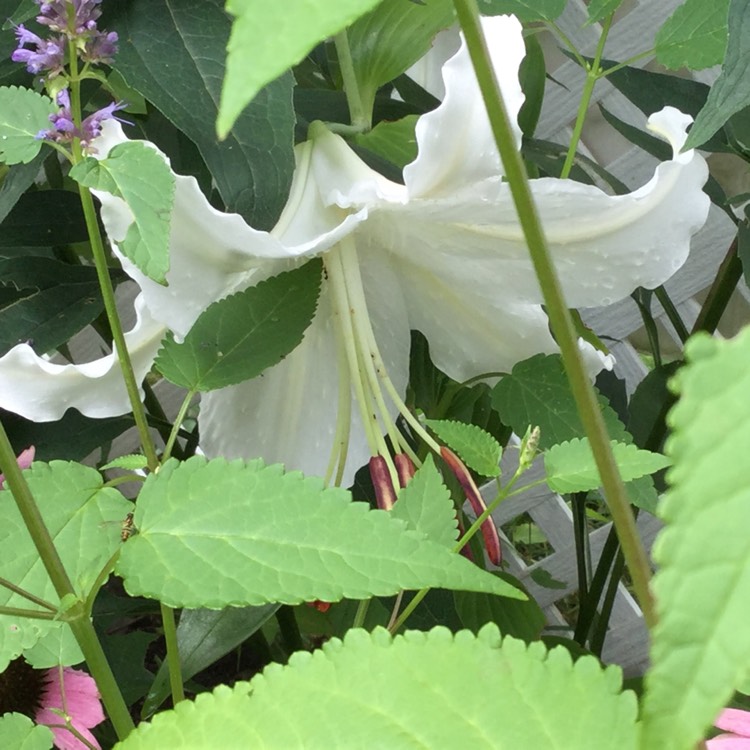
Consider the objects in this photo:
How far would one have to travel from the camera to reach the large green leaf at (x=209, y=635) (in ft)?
1.05

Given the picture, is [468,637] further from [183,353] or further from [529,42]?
[529,42]

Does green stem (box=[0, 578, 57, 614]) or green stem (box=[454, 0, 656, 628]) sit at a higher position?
green stem (box=[454, 0, 656, 628])

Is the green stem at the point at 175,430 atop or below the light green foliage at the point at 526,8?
below

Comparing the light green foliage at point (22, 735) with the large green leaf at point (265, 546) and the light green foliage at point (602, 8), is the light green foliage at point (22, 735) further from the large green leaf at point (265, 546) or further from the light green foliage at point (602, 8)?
the light green foliage at point (602, 8)

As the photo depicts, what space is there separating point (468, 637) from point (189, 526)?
74 millimetres

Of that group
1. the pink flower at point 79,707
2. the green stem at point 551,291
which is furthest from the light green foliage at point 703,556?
the pink flower at point 79,707

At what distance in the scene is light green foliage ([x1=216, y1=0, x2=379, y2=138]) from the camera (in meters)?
0.06

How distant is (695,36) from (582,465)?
0.20 meters

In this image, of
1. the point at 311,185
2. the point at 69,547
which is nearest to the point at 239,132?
the point at 311,185

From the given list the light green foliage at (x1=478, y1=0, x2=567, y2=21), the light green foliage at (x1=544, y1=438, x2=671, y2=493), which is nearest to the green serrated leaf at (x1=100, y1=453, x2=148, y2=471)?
the light green foliage at (x1=544, y1=438, x2=671, y2=493)

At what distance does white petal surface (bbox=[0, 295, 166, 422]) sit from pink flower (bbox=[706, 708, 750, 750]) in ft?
0.66

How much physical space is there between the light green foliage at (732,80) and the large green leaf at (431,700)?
0.18m

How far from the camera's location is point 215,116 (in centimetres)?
29

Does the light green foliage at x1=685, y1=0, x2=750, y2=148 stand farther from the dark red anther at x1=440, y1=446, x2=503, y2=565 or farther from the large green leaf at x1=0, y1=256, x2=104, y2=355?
the large green leaf at x1=0, y1=256, x2=104, y2=355
